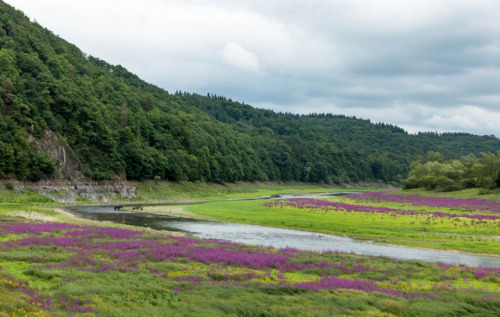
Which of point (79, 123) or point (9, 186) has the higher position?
point (79, 123)

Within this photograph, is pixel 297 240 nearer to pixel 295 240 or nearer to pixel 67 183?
pixel 295 240

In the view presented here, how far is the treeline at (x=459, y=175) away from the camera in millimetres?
109062

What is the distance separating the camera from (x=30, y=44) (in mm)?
139500

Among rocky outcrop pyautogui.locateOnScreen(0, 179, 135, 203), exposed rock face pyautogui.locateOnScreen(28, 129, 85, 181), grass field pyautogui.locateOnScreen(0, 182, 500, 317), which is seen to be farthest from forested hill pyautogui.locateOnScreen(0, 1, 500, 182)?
grass field pyautogui.locateOnScreen(0, 182, 500, 317)

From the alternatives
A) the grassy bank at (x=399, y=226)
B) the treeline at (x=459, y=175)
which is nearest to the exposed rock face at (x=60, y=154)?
the grassy bank at (x=399, y=226)

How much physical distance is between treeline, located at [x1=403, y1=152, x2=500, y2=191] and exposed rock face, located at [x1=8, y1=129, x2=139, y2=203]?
96185mm

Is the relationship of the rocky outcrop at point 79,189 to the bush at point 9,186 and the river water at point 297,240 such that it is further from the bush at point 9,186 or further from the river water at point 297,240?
the river water at point 297,240

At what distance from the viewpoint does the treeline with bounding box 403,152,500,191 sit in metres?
109

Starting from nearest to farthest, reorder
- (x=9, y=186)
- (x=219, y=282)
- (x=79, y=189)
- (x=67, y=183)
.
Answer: (x=219, y=282) → (x=9, y=186) → (x=67, y=183) → (x=79, y=189)

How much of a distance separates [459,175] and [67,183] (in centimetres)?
12230

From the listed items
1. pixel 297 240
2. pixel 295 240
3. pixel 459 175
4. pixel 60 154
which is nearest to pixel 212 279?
pixel 295 240

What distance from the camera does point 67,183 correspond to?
96.7 m

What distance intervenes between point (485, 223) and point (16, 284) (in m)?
54.6

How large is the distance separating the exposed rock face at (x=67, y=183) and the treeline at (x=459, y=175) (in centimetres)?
9619
